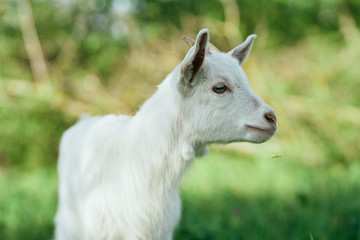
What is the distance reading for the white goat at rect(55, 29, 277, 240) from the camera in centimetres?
234

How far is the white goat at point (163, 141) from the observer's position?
2336 mm

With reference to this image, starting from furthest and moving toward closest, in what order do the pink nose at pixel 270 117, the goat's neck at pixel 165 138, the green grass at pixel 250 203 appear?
the green grass at pixel 250 203
the goat's neck at pixel 165 138
the pink nose at pixel 270 117

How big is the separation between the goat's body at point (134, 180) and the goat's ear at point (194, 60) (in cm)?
21

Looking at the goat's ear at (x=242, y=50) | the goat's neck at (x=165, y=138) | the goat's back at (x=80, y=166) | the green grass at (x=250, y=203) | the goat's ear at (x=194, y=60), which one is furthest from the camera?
the green grass at (x=250, y=203)

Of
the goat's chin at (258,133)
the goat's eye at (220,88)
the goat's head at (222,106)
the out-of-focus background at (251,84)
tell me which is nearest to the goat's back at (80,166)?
the goat's head at (222,106)

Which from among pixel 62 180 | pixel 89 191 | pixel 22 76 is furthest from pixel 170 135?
pixel 22 76

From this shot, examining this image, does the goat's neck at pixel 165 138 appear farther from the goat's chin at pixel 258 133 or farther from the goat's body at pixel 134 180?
the goat's chin at pixel 258 133

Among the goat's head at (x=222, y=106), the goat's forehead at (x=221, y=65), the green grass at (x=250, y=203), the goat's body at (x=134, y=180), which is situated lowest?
the green grass at (x=250, y=203)

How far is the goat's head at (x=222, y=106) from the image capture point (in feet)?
7.61

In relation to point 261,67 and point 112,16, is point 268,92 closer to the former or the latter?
point 261,67

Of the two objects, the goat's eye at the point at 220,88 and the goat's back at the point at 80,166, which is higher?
the goat's eye at the point at 220,88

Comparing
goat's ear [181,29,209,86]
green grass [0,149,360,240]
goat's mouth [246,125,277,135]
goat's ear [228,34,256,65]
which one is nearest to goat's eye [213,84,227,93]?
goat's ear [181,29,209,86]

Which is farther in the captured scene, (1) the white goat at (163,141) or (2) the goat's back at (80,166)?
(2) the goat's back at (80,166)

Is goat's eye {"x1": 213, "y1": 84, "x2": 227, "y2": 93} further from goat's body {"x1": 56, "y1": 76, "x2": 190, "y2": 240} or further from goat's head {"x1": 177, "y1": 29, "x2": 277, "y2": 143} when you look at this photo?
goat's body {"x1": 56, "y1": 76, "x2": 190, "y2": 240}
